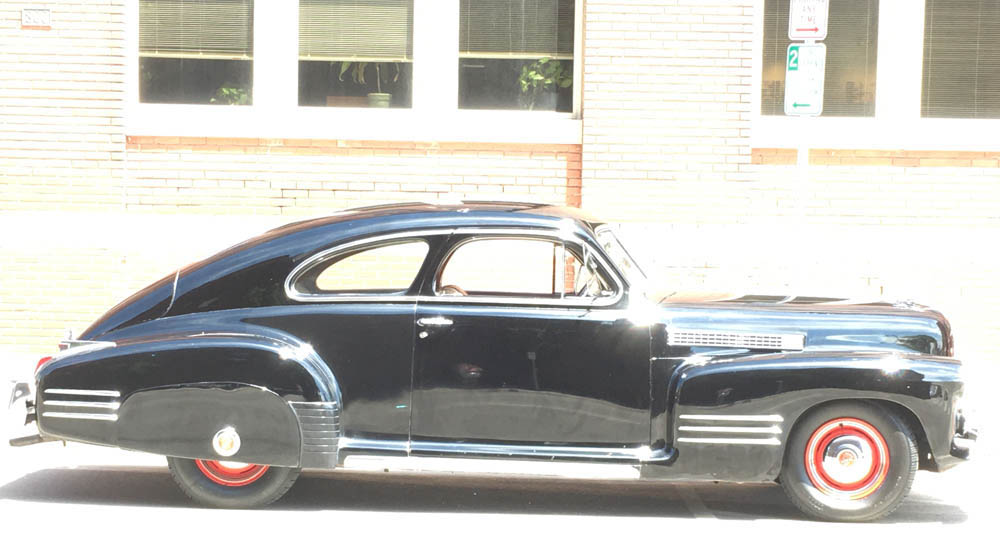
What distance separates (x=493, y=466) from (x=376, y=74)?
654 centimetres

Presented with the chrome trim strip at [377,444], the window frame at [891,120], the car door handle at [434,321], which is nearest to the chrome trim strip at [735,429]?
the car door handle at [434,321]

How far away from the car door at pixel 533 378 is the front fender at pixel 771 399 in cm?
26

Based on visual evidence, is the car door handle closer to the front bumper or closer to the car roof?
the car roof

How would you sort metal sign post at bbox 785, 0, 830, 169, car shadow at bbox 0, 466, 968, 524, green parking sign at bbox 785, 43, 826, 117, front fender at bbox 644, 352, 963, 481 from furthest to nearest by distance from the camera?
green parking sign at bbox 785, 43, 826, 117 < metal sign post at bbox 785, 0, 830, 169 < car shadow at bbox 0, 466, 968, 524 < front fender at bbox 644, 352, 963, 481

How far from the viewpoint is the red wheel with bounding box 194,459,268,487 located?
6.61m

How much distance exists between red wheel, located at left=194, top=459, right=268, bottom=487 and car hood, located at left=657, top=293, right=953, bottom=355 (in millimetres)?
2285

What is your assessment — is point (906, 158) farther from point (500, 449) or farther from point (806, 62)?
point (500, 449)

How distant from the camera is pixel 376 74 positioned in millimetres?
12125

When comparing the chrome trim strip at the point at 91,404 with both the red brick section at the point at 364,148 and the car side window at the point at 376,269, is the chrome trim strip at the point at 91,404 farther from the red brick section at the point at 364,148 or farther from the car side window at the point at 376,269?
the red brick section at the point at 364,148

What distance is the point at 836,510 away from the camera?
6.41 metres

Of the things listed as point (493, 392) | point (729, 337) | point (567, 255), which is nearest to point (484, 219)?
point (567, 255)

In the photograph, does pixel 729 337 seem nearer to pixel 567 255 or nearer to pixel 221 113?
pixel 567 255

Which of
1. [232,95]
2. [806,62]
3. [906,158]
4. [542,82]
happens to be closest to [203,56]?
[232,95]

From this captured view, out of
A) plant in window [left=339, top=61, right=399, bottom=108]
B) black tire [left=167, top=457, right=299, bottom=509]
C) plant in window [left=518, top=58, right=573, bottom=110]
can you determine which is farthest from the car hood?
plant in window [left=339, top=61, right=399, bottom=108]
